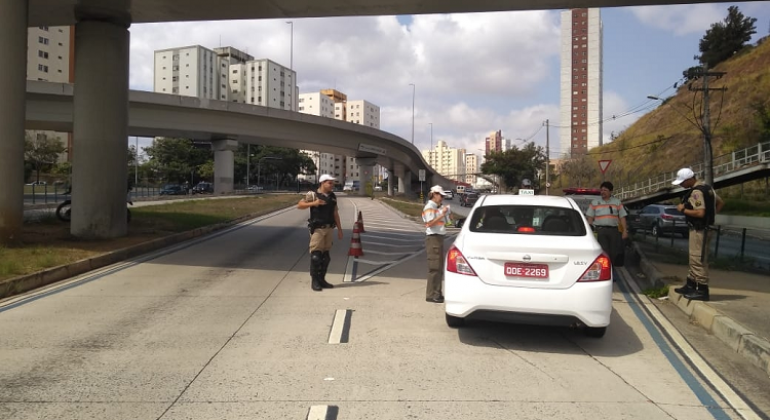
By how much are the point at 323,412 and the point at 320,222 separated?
4758 millimetres

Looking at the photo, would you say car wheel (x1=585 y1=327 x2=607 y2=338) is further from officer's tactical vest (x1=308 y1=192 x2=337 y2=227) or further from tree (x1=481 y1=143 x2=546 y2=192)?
tree (x1=481 y1=143 x2=546 y2=192)

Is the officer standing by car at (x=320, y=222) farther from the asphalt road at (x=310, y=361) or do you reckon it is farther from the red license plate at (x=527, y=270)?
the red license plate at (x=527, y=270)

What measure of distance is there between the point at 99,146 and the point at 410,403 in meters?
11.8

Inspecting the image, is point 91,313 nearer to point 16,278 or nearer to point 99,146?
point 16,278

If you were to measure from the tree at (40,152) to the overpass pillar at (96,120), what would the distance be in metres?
45.5

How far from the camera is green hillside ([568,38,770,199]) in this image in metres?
51.3

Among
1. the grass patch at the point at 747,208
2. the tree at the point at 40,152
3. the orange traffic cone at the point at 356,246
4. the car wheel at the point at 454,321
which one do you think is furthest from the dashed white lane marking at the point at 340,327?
the tree at the point at 40,152

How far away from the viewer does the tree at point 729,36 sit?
77.3 meters

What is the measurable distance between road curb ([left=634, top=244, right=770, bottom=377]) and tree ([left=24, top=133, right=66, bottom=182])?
187 feet

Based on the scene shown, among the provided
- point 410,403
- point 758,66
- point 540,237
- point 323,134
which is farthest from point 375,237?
point 758,66

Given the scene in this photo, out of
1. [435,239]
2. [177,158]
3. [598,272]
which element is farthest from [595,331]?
[177,158]

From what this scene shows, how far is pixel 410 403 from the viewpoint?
4.20 m

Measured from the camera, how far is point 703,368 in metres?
5.24

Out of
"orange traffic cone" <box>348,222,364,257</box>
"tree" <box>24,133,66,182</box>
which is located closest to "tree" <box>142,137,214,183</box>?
"tree" <box>24,133,66,182</box>
